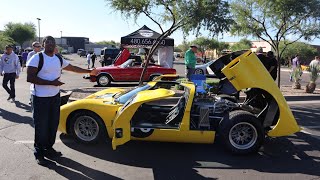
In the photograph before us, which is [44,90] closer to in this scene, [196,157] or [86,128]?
[86,128]

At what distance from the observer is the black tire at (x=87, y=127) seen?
580 centimetres

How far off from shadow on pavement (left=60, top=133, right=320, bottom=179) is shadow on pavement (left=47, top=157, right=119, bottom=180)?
0.47 metres

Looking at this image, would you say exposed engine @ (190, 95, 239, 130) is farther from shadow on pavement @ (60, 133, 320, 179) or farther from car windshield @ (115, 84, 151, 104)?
car windshield @ (115, 84, 151, 104)

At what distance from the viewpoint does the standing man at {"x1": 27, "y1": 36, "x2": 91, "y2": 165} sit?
492cm

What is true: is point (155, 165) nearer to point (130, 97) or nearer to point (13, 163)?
point (130, 97)

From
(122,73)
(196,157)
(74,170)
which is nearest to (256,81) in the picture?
(196,157)

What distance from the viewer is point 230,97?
725cm

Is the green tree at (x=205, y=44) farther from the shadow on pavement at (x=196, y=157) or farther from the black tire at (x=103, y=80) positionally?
the shadow on pavement at (x=196, y=157)

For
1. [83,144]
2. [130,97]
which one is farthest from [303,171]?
[83,144]

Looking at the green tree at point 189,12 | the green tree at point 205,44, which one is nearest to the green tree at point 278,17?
the green tree at point 189,12

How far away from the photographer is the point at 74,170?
4.84 meters

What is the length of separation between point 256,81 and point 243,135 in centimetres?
92

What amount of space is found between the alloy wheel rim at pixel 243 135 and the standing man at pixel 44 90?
2.83 metres

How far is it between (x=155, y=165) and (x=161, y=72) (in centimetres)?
1134
